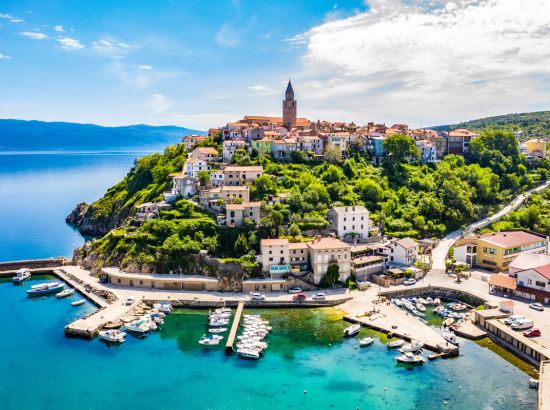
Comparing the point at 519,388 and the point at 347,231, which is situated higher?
the point at 347,231

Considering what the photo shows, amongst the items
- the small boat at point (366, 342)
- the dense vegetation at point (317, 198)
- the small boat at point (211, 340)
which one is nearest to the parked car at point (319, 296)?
the dense vegetation at point (317, 198)

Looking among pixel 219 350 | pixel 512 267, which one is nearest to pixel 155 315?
pixel 219 350

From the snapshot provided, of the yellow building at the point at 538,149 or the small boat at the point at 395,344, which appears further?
the yellow building at the point at 538,149

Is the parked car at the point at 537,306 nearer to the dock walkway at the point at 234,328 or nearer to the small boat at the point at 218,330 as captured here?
the dock walkway at the point at 234,328

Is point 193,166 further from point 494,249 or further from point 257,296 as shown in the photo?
point 494,249

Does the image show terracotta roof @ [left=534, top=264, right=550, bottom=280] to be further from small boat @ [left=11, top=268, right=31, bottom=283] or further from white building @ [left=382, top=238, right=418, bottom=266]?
small boat @ [left=11, top=268, right=31, bottom=283]

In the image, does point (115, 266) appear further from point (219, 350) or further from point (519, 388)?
point (519, 388)
